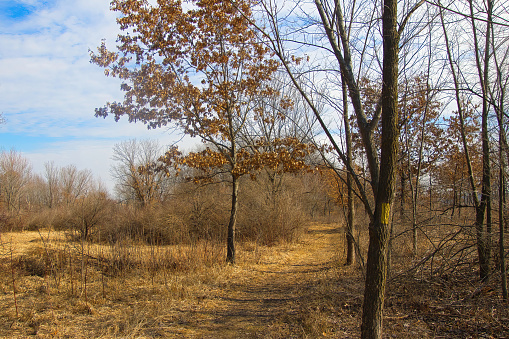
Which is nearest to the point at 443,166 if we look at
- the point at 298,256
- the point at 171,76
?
the point at 298,256

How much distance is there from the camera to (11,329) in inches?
182

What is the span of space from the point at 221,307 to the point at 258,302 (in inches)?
32.3

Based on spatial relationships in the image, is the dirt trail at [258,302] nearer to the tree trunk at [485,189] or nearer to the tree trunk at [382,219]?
the tree trunk at [382,219]

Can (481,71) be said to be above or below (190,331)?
above

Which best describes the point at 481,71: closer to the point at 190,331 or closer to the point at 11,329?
the point at 190,331

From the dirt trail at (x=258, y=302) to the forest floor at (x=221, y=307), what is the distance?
2 cm

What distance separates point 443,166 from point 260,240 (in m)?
8.19

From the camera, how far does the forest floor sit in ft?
14.7

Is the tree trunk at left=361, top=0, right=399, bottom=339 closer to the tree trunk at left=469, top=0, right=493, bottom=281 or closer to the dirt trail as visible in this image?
the dirt trail

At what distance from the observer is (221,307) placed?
5988mm

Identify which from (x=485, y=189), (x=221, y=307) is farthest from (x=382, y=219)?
(x=221, y=307)

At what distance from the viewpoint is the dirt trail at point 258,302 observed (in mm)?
4871

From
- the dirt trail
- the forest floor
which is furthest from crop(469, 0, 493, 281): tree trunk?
the dirt trail

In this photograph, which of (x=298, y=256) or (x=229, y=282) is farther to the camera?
(x=298, y=256)
